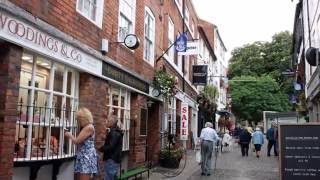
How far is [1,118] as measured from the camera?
6.29 m

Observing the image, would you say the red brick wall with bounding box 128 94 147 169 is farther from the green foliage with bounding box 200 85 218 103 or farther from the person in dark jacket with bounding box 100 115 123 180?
the green foliage with bounding box 200 85 218 103

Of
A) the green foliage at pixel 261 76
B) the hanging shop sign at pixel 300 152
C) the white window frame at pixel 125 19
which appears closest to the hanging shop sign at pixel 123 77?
the white window frame at pixel 125 19

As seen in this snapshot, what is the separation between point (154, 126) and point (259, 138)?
8.66 m

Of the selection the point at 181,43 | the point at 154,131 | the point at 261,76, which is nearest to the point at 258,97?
the point at 261,76

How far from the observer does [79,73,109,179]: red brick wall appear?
368 inches

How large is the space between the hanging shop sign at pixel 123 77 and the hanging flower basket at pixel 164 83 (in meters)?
0.97

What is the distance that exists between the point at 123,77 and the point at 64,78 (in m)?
3.15

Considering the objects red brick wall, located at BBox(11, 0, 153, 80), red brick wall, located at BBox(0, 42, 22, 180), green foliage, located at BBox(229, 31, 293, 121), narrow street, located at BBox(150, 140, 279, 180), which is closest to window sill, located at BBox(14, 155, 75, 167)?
red brick wall, located at BBox(0, 42, 22, 180)

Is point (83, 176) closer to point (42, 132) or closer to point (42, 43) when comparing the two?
point (42, 132)

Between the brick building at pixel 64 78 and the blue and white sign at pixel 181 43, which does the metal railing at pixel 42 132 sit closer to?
the brick building at pixel 64 78

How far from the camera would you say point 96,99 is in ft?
32.0

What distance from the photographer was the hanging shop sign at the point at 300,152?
8281 mm

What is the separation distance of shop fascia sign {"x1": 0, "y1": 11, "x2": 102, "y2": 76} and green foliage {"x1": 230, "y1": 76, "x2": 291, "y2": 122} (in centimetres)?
4558

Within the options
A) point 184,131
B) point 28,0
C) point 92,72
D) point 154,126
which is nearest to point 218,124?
point 184,131
